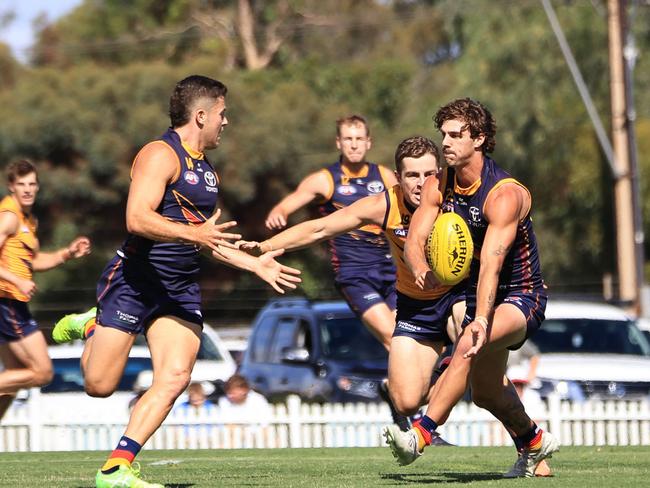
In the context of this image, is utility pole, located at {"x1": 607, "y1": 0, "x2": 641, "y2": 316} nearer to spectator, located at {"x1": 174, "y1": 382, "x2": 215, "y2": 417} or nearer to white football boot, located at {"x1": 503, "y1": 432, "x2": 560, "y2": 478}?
spectator, located at {"x1": 174, "y1": 382, "x2": 215, "y2": 417}

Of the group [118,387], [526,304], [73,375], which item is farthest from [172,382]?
[73,375]

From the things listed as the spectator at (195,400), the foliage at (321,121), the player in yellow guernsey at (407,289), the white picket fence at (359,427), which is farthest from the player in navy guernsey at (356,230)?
the foliage at (321,121)

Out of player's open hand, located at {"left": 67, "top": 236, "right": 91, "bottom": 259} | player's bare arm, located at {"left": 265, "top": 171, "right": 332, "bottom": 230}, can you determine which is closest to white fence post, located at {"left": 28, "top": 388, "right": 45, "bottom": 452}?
player's open hand, located at {"left": 67, "top": 236, "right": 91, "bottom": 259}

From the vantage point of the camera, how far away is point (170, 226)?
24.4 feet

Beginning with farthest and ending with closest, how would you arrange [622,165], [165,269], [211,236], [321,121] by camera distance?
[321,121], [622,165], [165,269], [211,236]

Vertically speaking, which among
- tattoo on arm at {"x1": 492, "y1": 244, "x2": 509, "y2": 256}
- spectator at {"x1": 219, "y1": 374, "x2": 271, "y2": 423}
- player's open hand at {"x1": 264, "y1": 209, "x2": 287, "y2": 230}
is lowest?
spectator at {"x1": 219, "y1": 374, "x2": 271, "y2": 423}

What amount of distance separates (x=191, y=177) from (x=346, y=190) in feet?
11.9

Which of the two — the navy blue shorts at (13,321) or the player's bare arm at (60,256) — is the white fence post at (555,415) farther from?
the navy blue shorts at (13,321)

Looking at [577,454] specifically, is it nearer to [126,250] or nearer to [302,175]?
[126,250]

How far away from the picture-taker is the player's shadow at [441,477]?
836cm

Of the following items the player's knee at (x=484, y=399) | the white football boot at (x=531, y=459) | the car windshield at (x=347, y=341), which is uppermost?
the player's knee at (x=484, y=399)

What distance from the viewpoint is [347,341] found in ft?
53.7

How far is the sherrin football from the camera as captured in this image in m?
7.86

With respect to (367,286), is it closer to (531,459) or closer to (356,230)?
(356,230)
